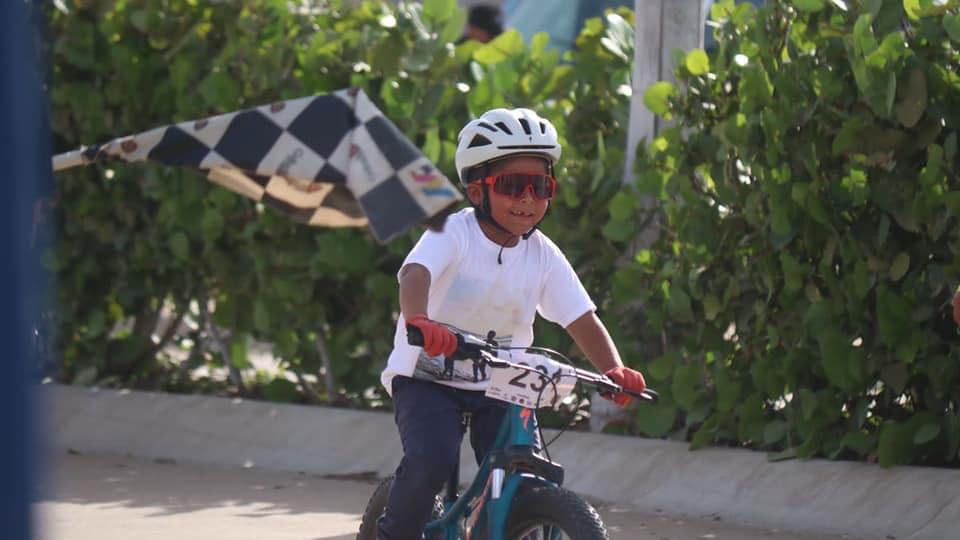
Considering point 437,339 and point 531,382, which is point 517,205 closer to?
point 531,382

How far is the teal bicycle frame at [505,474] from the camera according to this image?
4293mm

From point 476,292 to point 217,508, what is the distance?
2775mm

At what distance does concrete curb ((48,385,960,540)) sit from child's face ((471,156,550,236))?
1586 mm

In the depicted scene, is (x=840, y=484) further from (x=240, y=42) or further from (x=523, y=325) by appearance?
(x=240, y=42)

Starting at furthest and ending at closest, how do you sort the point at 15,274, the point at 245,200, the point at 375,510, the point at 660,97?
the point at 245,200 < the point at 660,97 < the point at 375,510 < the point at 15,274

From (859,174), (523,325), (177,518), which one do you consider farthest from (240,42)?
(523,325)

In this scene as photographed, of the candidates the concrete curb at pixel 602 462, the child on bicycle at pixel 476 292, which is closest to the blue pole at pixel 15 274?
the child on bicycle at pixel 476 292

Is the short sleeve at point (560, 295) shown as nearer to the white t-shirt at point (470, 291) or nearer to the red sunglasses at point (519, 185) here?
the white t-shirt at point (470, 291)

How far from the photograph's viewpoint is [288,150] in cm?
718

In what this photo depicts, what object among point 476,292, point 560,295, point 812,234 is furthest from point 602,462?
point 476,292

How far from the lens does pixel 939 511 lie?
6.06 m

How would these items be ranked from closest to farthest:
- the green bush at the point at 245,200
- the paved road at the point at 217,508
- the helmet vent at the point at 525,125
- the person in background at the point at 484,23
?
the helmet vent at the point at 525,125, the paved road at the point at 217,508, the green bush at the point at 245,200, the person in background at the point at 484,23

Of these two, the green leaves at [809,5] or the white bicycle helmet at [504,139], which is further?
the green leaves at [809,5]

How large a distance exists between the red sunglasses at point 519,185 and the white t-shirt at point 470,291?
0.16 metres
